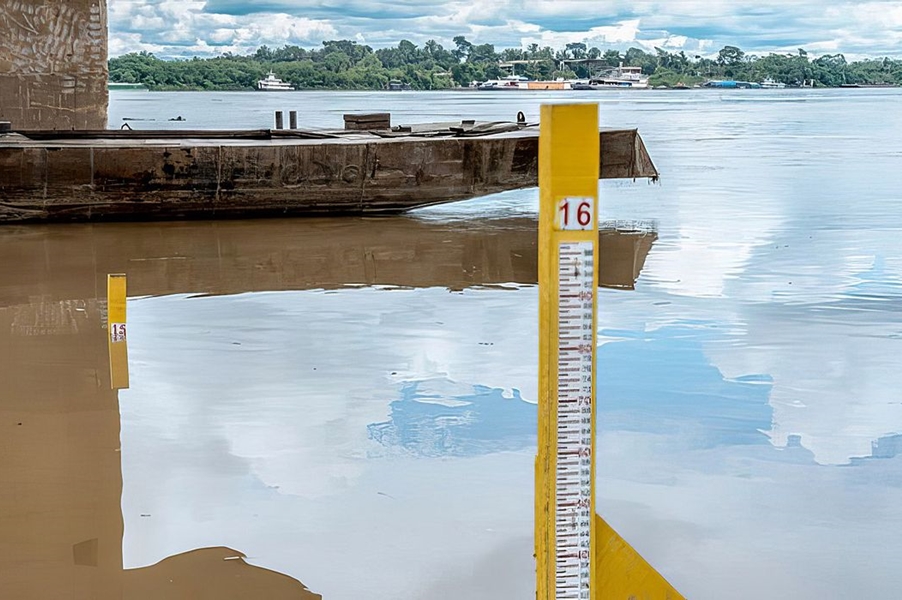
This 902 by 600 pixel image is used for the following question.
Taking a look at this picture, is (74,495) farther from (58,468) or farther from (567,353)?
(567,353)

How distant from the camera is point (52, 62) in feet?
57.2

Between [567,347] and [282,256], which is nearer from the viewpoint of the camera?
[567,347]

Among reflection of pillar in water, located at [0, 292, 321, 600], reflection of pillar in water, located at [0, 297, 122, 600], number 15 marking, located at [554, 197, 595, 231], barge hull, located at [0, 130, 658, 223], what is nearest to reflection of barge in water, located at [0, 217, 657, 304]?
barge hull, located at [0, 130, 658, 223]

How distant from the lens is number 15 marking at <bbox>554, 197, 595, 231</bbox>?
10.2ft

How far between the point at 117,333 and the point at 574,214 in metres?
5.20

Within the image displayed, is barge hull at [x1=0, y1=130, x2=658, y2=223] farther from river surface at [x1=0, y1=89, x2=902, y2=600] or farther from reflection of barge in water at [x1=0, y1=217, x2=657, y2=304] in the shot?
river surface at [x1=0, y1=89, x2=902, y2=600]

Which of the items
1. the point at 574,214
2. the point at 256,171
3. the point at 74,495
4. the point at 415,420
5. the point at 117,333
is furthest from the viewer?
the point at 256,171

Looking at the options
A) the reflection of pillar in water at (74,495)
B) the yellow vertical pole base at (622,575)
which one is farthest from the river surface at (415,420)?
the yellow vertical pole base at (622,575)

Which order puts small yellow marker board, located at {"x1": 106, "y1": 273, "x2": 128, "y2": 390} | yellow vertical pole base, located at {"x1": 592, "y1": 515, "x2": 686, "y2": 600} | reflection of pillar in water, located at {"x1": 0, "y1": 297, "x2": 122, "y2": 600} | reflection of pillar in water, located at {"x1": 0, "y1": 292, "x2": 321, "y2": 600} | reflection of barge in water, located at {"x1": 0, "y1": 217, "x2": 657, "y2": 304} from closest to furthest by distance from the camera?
1. yellow vertical pole base, located at {"x1": 592, "y1": 515, "x2": 686, "y2": 600}
2. reflection of pillar in water, located at {"x1": 0, "y1": 292, "x2": 321, "y2": 600}
3. reflection of pillar in water, located at {"x1": 0, "y1": 297, "x2": 122, "y2": 600}
4. small yellow marker board, located at {"x1": 106, "y1": 273, "x2": 128, "y2": 390}
5. reflection of barge in water, located at {"x1": 0, "y1": 217, "x2": 657, "y2": 304}

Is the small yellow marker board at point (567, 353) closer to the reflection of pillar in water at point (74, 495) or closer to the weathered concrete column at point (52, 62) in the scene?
the reflection of pillar in water at point (74, 495)

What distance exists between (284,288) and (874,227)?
321 inches

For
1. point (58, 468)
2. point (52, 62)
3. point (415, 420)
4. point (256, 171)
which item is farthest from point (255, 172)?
point (58, 468)

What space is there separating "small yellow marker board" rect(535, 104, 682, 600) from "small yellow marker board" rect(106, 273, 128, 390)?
14.5 feet

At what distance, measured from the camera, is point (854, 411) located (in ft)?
22.4
